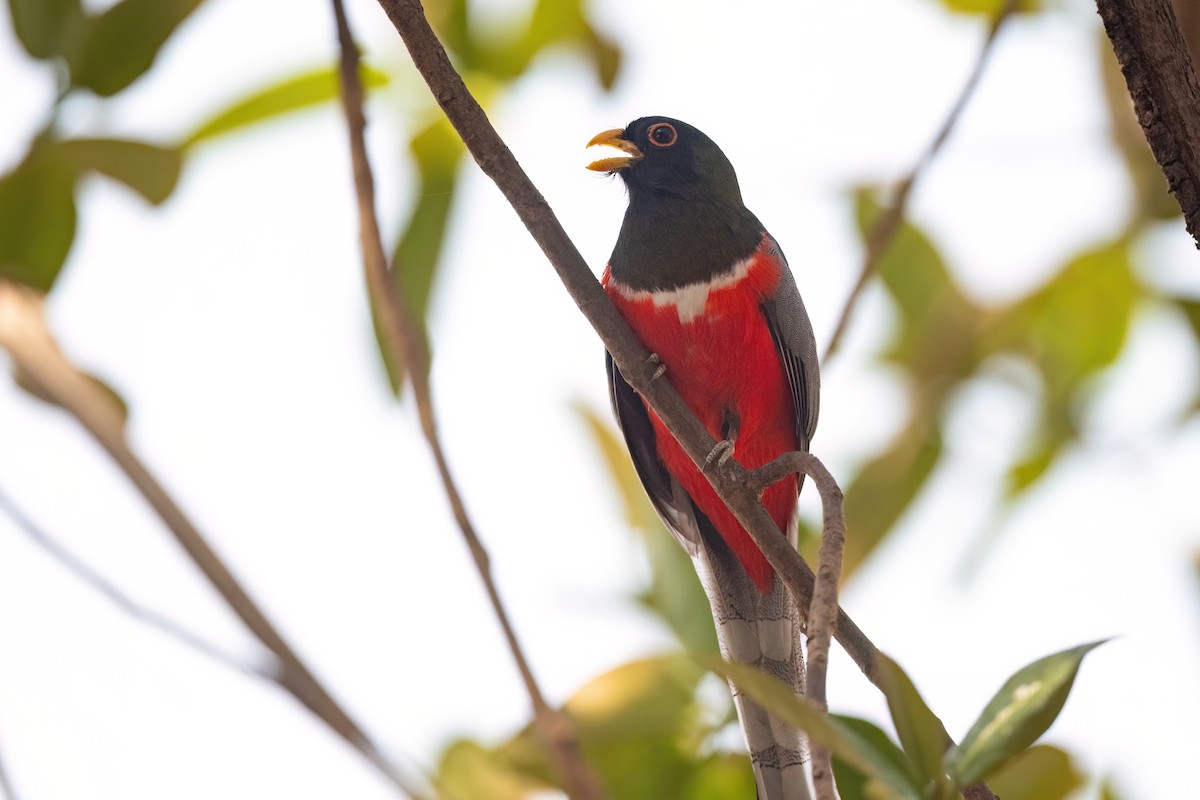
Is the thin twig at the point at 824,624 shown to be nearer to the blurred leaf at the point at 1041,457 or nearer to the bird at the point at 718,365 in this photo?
the bird at the point at 718,365

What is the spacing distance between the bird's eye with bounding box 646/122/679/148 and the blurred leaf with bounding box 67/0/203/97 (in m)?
1.93

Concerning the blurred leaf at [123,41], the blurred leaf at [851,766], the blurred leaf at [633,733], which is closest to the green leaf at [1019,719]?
the blurred leaf at [851,766]

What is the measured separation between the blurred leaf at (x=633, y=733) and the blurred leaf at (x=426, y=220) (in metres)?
0.79

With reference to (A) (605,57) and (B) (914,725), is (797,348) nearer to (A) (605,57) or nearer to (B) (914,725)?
(A) (605,57)

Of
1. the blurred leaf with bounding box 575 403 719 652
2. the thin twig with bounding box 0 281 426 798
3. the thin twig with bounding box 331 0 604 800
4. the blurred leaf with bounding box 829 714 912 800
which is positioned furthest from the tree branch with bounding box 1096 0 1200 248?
the blurred leaf with bounding box 575 403 719 652

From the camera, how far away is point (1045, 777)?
8.11 feet

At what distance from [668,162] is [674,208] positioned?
0.23 m

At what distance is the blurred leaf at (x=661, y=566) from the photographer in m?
2.87

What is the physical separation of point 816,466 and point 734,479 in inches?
14.1

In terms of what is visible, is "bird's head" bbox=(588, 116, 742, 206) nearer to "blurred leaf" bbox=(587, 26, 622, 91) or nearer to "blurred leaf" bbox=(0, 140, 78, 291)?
"blurred leaf" bbox=(587, 26, 622, 91)

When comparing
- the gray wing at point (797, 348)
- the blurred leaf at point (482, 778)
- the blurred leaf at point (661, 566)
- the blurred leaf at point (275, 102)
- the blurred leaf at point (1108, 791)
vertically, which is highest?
the blurred leaf at point (275, 102)

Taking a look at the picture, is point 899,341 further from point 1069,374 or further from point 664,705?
point 664,705

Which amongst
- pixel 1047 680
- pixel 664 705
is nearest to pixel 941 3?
pixel 664 705

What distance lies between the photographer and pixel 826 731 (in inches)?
55.2
